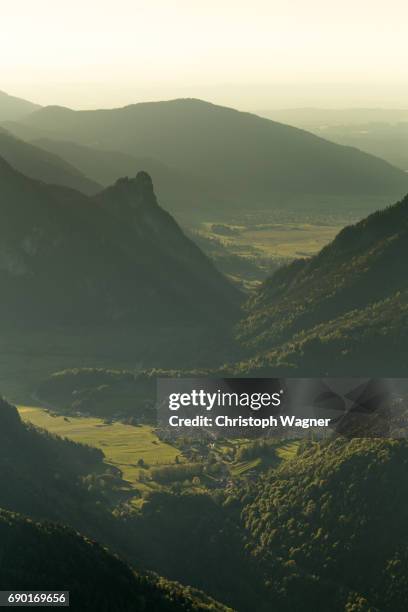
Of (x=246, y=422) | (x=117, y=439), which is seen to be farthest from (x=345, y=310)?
(x=117, y=439)

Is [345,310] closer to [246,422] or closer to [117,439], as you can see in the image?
[246,422]

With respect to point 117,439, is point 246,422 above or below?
above

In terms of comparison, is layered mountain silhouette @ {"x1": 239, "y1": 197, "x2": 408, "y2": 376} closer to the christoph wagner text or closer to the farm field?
the christoph wagner text

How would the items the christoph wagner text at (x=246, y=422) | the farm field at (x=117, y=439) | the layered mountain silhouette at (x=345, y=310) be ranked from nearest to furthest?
the farm field at (x=117, y=439)
the christoph wagner text at (x=246, y=422)
the layered mountain silhouette at (x=345, y=310)

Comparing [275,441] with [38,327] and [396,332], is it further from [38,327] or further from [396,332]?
[38,327]

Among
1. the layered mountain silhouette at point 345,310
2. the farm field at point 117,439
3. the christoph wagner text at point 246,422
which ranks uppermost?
the layered mountain silhouette at point 345,310

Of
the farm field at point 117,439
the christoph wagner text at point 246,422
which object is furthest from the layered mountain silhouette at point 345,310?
the farm field at point 117,439

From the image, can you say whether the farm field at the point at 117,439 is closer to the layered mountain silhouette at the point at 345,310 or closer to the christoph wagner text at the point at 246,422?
the christoph wagner text at the point at 246,422

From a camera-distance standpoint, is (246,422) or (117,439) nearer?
(246,422)
